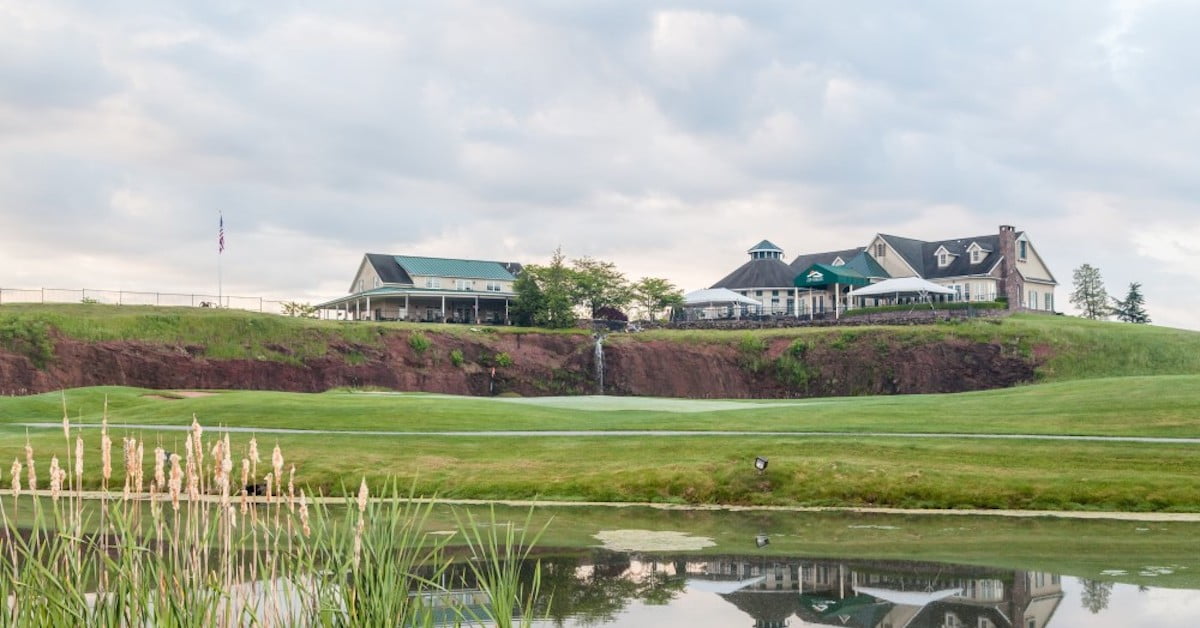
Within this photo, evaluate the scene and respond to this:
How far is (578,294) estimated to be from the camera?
3762 inches

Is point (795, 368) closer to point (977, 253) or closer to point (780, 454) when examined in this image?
point (977, 253)

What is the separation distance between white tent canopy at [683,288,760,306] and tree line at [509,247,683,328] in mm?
2469

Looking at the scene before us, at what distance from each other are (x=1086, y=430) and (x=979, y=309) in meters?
50.2

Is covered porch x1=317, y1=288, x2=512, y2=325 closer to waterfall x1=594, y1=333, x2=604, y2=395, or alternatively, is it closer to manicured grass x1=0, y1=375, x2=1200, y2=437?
waterfall x1=594, y1=333, x2=604, y2=395

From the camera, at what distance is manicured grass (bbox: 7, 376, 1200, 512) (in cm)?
2453

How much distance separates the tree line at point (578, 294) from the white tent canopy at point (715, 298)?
2469 mm

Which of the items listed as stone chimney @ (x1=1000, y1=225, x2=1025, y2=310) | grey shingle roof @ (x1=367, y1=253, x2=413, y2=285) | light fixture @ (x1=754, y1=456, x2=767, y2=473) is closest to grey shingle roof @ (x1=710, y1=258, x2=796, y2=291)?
stone chimney @ (x1=1000, y1=225, x2=1025, y2=310)

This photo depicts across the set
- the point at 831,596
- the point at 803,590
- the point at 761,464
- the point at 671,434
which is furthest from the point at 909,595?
the point at 671,434

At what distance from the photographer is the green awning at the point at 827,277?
3656 inches

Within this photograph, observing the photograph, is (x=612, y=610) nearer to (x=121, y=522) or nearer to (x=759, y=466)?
(x=121, y=522)

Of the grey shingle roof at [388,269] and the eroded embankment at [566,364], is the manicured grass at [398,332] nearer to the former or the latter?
the eroded embankment at [566,364]

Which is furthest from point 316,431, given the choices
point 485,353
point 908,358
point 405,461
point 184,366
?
point 908,358

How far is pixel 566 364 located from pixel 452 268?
2514 centimetres

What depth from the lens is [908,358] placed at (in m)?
73.8
